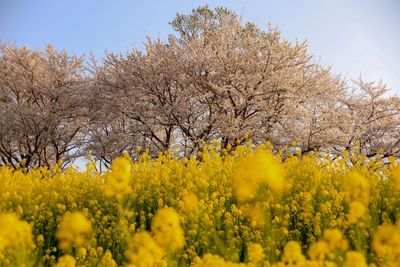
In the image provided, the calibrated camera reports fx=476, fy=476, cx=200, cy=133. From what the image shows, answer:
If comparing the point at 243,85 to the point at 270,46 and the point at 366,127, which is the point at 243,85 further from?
the point at 366,127

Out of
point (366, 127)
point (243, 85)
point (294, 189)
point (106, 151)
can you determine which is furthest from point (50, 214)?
point (366, 127)

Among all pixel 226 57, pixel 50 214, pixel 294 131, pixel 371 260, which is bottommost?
pixel 371 260

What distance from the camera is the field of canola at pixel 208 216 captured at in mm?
3335

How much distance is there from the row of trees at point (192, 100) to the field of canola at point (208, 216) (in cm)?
852

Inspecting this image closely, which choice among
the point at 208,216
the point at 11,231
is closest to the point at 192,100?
the point at 208,216

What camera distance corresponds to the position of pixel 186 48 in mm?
18609

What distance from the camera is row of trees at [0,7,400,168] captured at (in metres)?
17.0

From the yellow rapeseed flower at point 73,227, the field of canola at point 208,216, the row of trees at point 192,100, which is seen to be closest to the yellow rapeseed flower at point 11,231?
the field of canola at point 208,216

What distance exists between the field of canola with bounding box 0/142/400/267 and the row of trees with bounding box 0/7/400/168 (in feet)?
27.9

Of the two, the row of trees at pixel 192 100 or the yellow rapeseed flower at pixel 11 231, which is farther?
the row of trees at pixel 192 100

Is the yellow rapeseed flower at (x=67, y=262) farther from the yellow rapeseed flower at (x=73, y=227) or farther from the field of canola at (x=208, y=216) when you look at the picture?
the yellow rapeseed flower at (x=73, y=227)

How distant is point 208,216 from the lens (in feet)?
16.7

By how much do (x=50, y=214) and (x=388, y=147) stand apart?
17963 mm

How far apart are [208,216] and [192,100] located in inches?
544
